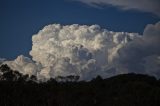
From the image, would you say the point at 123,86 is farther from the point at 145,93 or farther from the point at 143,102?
the point at 143,102

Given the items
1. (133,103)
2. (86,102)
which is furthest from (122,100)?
(86,102)

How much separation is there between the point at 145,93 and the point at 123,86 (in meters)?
20.8

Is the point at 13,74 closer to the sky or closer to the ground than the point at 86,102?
closer to the sky

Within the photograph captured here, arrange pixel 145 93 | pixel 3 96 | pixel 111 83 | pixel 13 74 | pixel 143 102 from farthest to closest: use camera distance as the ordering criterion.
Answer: pixel 111 83 < pixel 13 74 < pixel 145 93 < pixel 143 102 < pixel 3 96

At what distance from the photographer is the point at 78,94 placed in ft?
513

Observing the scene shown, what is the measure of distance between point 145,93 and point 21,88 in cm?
5444

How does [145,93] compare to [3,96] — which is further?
[145,93]

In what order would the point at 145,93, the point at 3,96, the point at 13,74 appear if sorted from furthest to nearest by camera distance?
the point at 13,74
the point at 145,93
the point at 3,96

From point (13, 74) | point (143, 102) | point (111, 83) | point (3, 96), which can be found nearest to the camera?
point (3, 96)

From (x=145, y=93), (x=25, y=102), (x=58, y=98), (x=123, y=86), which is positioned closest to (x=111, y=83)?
(x=123, y=86)

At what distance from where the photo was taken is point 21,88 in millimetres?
146500

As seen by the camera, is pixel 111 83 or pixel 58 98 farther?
pixel 111 83

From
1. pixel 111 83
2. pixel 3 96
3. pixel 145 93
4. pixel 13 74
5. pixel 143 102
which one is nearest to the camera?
pixel 3 96

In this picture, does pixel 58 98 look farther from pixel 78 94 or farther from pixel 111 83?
pixel 111 83
